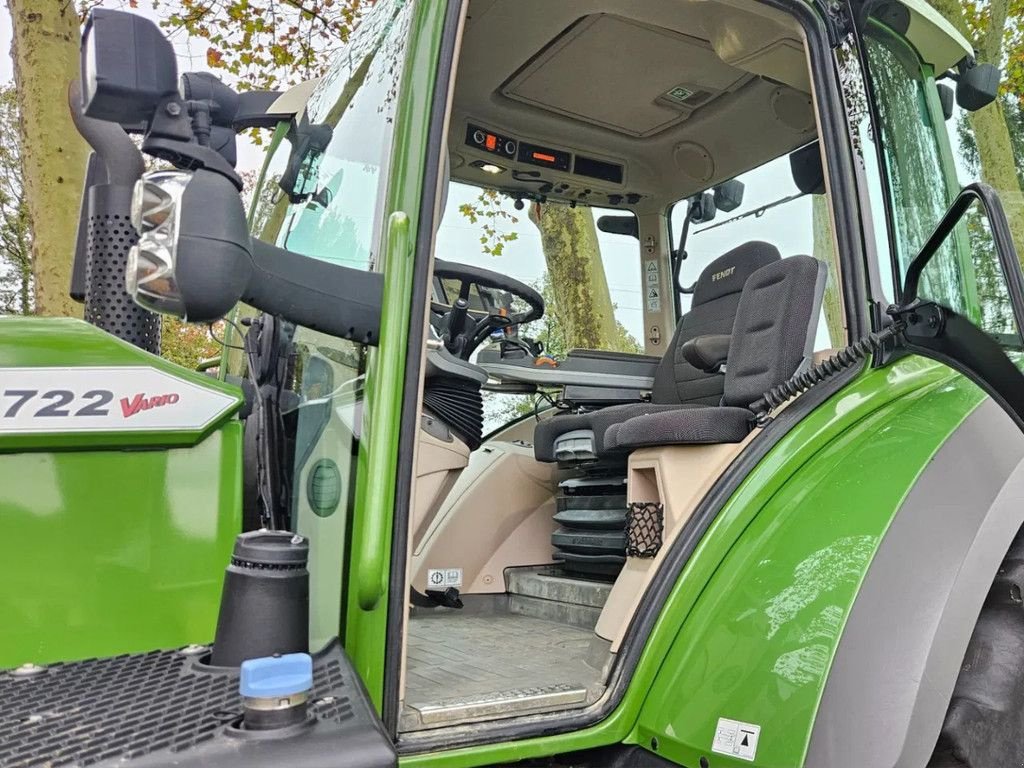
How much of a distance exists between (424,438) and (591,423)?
55 cm

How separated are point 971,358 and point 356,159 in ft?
4.19

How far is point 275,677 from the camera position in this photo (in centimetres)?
110

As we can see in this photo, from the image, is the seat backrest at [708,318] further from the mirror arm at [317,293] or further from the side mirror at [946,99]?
the mirror arm at [317,293]

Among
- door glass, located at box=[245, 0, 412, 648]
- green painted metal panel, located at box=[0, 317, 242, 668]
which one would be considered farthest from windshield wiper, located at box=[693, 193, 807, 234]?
green painted metal panel, located at box=[0, 317, 242, 668]

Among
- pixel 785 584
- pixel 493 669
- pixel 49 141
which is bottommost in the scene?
pixel 493 669

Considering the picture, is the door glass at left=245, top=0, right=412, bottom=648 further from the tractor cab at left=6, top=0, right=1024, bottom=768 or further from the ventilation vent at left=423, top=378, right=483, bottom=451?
the ventilation vent at left=423, top=378, right=483, bottom=451

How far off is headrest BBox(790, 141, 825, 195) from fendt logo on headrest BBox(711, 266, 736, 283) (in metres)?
0.45

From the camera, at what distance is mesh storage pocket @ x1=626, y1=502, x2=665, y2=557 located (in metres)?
1.97

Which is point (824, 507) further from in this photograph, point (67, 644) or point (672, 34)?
point (672, 34)

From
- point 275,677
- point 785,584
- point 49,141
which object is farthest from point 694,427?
point 49,141

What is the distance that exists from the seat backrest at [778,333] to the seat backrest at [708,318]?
0.81 metres

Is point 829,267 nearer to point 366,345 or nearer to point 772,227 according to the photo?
point 772,227

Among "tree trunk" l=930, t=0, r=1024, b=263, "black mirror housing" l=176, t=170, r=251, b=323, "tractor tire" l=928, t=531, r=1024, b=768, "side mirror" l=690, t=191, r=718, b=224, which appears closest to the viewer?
"black mirror housing" l=176, t=170, r=251, b=323

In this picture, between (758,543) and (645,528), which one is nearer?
(758,543)
